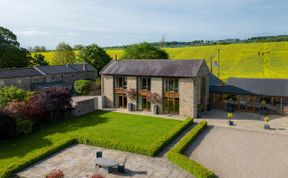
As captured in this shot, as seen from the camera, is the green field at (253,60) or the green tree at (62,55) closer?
the green field at (253,60)

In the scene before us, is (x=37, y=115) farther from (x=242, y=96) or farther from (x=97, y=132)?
(x=242, y=96)

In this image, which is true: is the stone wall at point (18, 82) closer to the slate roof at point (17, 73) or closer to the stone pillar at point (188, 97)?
the slate roof at point (17, 73)

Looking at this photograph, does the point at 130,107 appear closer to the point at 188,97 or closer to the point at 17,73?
the point at 188,97

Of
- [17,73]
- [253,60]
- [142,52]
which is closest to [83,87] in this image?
[17,73]

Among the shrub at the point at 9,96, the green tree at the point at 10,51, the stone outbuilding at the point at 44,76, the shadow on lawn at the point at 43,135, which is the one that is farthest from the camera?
the green tree at the point at 10,51

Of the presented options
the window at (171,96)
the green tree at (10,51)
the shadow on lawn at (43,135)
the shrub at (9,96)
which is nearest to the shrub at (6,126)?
the shadow on lawn at (43,135)

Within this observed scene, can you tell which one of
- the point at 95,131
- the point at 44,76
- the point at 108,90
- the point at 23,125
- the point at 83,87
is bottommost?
the point at 95,131
